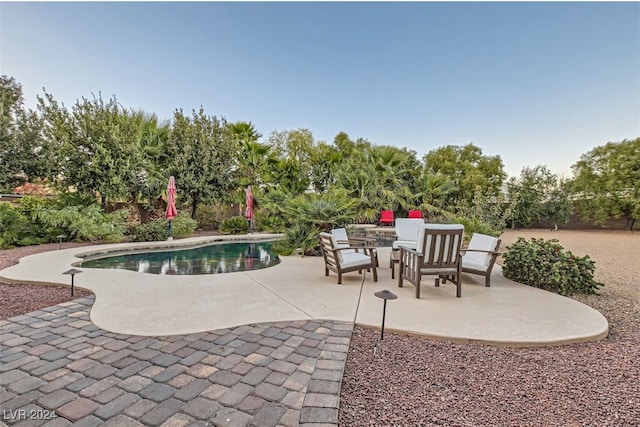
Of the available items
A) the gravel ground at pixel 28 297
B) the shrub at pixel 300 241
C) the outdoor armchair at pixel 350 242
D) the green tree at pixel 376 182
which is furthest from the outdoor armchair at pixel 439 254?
the green tree at pixel 376 182

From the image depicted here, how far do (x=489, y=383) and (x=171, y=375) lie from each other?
2.12 m

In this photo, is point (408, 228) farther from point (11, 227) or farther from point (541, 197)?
point (541, 197)

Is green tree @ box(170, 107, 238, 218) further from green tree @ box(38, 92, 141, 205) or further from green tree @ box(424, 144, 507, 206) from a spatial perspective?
green tree @ box(424, 144, 507, 206)

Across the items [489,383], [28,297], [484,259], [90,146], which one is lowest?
[28,297]

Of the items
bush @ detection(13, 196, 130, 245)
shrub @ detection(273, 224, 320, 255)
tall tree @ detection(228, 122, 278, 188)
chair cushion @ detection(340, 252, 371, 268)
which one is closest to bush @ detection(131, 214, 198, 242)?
bush @ detection(13, 196, 130, 245)

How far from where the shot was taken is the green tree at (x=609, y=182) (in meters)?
14.7

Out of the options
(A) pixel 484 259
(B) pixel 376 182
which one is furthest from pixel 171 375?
(B) pixel 376 182

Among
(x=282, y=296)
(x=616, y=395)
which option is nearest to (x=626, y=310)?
(x=616, y=395)

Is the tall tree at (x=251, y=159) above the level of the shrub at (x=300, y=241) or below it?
above

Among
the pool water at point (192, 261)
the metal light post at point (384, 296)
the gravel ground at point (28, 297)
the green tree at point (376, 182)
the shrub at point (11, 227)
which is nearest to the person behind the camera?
the metal light post at point (384, 296)

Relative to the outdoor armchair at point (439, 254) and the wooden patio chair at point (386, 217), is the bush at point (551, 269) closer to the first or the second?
the outdoor armchair at point (439, 254)

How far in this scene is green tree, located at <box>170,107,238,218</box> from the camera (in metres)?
12.9

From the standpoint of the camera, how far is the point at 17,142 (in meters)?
10.5

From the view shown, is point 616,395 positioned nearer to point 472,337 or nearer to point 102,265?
point 472,337
